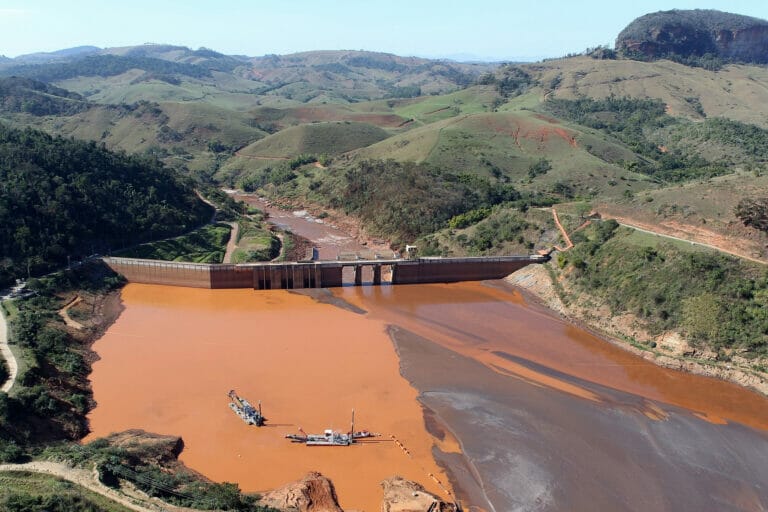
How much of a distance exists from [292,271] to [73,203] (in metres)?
26.6

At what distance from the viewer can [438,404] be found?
39312 millimetres

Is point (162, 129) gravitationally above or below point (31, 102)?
below

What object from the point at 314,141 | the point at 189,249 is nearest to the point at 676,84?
the point at 314,141

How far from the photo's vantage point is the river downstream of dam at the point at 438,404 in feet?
105

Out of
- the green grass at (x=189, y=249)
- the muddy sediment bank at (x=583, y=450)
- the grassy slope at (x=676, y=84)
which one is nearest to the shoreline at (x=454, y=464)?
the muddy sediment bank at (x=583, y=450)

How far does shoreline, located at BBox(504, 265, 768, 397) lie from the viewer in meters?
A: 43.2

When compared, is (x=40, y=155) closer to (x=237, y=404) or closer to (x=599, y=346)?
(x=237, y=404)

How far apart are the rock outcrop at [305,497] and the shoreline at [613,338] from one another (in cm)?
3131

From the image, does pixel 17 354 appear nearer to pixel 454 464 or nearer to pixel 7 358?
pixel 7 358

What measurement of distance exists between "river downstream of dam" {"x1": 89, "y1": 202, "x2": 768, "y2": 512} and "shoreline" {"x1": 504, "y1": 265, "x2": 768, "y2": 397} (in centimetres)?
80

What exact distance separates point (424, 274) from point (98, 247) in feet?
123

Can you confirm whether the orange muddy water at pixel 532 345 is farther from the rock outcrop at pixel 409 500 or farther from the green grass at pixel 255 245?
the rock outcrop at pixel 409 500

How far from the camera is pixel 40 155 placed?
218 feet

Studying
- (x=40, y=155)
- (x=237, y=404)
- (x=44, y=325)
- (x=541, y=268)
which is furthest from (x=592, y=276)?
(x=40, y=155)
